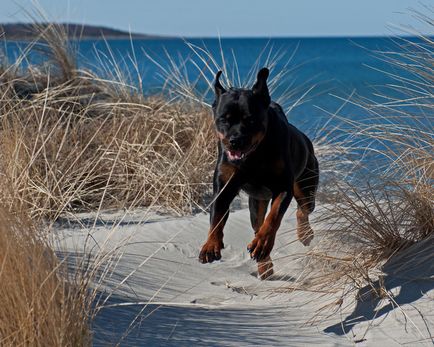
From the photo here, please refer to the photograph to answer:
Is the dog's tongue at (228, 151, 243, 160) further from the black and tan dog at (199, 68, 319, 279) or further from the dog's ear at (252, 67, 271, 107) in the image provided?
the dog's ear at (252, 67, 271, 107)

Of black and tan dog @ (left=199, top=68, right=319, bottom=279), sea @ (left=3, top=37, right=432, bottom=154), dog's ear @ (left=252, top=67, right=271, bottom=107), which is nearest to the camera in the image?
black and tan dog @ (left=199, top=68, right=319, bottom=279)

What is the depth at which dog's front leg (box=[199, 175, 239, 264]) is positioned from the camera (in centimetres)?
566

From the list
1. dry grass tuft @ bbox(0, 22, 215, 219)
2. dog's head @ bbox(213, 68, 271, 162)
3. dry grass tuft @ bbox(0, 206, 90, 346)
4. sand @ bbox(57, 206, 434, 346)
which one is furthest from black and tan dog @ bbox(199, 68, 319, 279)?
dry grass tuft @ bbox(0, 206, 90, 346)

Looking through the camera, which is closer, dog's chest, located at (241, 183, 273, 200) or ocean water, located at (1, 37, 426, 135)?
dog's chest, located at (241, 183, 273, 200)

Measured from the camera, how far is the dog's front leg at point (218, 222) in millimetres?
5656

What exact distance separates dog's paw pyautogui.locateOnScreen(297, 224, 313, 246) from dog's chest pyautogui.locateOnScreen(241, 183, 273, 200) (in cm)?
29

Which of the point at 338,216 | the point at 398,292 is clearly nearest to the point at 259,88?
the point at 338,216

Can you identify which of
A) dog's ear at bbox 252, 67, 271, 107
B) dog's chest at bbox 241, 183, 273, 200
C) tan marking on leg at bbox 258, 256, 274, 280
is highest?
dog's ear at bbox 252, 67, 271, 107

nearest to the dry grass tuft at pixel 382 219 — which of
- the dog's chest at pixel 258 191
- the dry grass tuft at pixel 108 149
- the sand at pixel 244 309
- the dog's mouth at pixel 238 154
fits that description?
the sand at pixel 244 309

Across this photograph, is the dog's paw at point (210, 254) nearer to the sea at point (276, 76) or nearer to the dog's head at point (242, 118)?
the dog's head at point (242, 118)

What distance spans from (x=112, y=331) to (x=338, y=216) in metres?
1.72

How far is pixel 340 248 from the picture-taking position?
5.74m

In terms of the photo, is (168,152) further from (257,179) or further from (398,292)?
(398,292)

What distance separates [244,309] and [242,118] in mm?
1157
